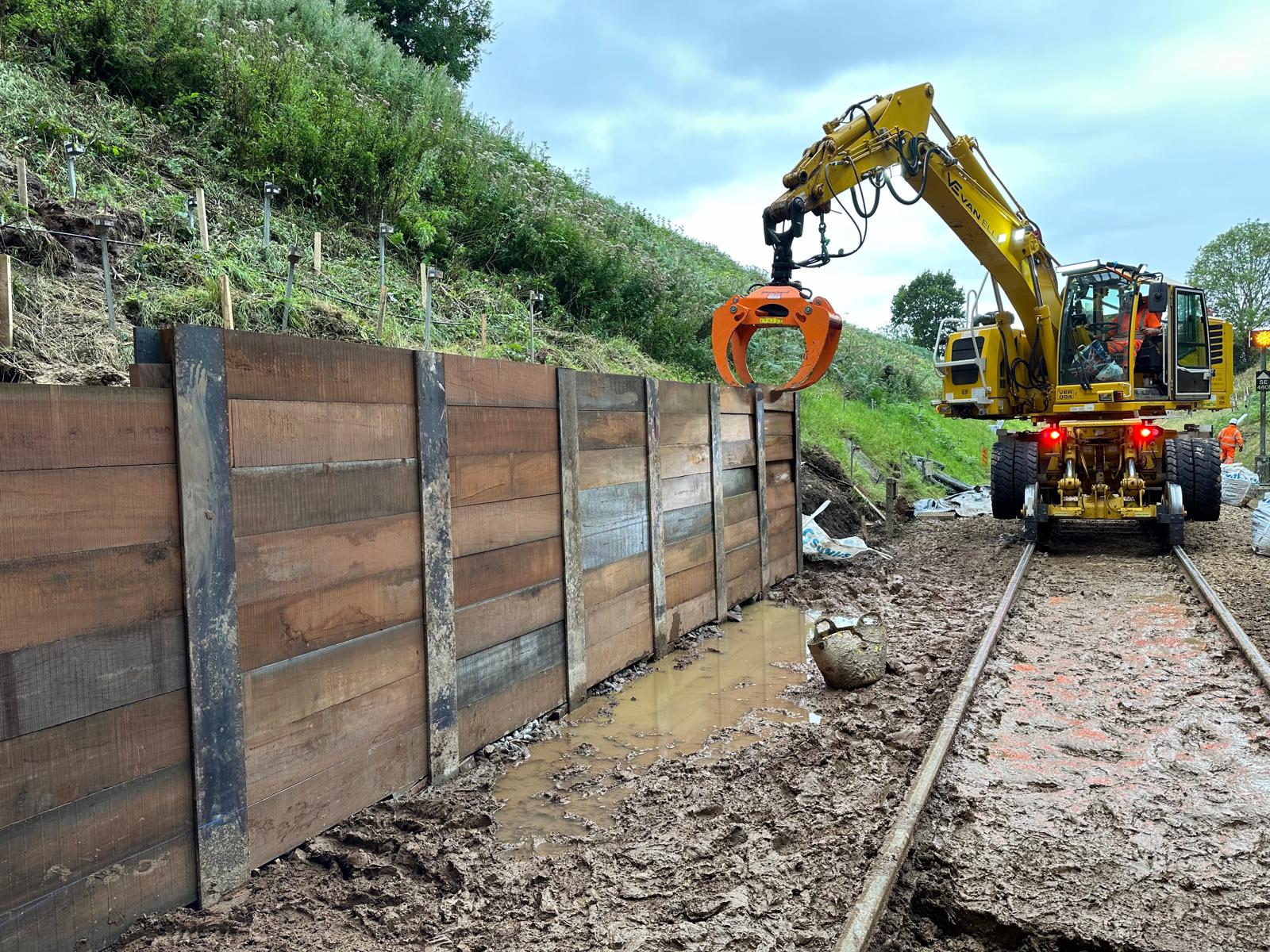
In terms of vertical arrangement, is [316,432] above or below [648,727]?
above

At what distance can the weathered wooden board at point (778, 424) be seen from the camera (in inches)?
335

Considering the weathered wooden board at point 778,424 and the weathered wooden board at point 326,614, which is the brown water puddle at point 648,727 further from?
the weathered wooden board at point 778,424

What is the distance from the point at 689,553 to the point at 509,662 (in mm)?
2551

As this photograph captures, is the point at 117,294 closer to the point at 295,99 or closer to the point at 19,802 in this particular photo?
the point at 19,802

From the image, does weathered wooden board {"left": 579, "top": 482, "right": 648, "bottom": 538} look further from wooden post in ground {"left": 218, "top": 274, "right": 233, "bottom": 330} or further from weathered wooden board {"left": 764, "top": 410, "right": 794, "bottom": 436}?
wooden post in ground {"left": 218, "top": 274, "right": 233, "bottom": 330}

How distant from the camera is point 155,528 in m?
2.70

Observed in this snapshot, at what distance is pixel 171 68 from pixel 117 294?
6257mm

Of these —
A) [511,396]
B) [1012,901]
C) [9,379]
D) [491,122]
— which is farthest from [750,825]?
[491,122]

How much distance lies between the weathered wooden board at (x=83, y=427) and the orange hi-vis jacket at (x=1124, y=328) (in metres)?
11.5

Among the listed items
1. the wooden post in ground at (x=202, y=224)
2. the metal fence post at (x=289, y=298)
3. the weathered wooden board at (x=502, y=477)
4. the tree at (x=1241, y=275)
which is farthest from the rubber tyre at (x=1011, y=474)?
the tree at (x=1241, y=275)

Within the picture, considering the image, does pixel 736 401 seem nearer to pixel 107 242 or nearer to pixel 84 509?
pixel 107 242

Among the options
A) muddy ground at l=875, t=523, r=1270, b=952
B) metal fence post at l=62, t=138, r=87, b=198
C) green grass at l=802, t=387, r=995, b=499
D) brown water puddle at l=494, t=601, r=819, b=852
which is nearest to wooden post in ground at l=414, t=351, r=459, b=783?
brown water puddle at l=494, t=601, r=819, b=852

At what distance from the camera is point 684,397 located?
675cm

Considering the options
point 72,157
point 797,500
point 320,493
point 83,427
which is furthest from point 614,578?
point 72,157
